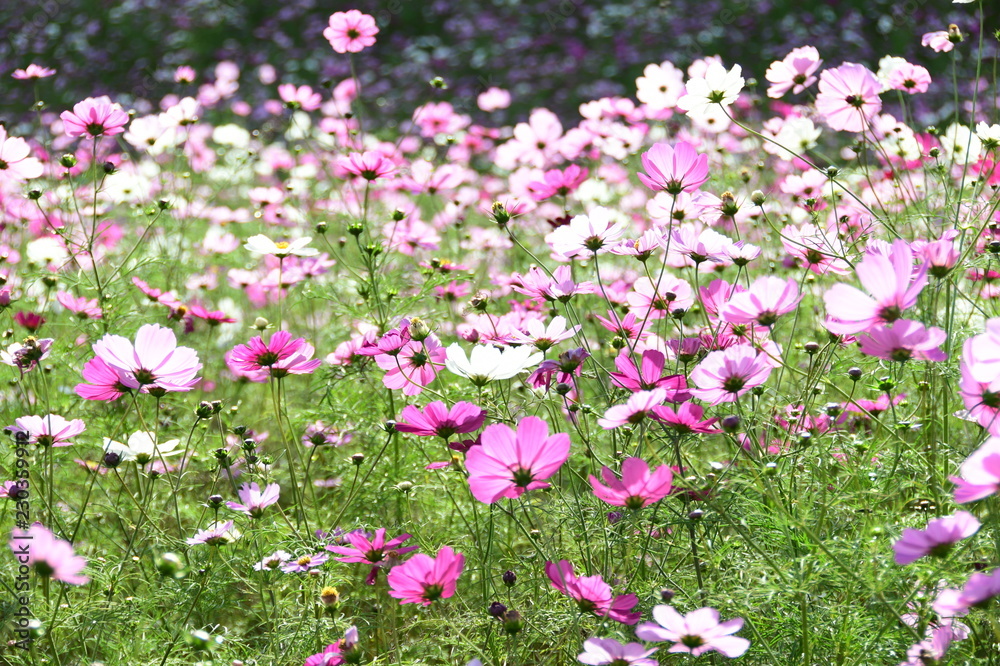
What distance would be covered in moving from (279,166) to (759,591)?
8.04 feet

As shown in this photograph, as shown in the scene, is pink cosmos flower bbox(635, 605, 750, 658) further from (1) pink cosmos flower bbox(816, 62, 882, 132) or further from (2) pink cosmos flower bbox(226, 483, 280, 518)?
(1) pink cosmos flower bbox(816, 62, 882, 132)

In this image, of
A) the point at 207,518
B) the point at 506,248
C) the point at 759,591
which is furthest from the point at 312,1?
the point at 759,591

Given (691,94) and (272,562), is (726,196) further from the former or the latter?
(272,562)

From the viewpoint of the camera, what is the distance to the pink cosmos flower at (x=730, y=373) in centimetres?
82

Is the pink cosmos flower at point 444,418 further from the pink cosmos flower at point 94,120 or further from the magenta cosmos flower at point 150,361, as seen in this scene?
the pink cosmos flower at point 94,120

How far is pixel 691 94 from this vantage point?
1.19 m

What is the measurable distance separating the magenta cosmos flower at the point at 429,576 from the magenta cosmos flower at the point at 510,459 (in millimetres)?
87

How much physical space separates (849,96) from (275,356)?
914mm

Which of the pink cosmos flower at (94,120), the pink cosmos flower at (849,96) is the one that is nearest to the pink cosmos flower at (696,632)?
the pink cosmos flower at (849,96)

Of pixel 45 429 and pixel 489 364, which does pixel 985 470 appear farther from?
pixel 45 429

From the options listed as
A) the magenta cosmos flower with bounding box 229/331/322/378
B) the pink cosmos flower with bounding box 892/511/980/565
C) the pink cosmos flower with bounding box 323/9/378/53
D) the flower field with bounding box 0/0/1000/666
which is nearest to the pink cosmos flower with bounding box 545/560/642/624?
the flower field with bounding box 0/0/1000/666

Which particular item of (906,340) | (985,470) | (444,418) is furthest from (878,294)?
(444,418)

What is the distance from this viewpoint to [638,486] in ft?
2.60

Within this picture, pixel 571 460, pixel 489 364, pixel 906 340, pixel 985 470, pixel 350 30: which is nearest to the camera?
pixel 985 470
